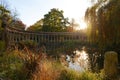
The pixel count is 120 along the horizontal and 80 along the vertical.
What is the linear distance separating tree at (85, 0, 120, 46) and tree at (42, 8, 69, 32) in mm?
24847

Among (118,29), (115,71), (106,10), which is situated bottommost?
(115,71)

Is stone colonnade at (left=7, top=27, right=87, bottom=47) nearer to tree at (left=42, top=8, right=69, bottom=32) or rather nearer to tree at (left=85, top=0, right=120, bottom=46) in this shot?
tree at (left=42, top=8, right=69, bottom=32)

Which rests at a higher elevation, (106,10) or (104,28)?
(106,10)

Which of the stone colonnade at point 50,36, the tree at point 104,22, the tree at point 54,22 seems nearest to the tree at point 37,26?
the tree at point 54,22

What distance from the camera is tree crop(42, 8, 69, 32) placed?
3847 centimetres

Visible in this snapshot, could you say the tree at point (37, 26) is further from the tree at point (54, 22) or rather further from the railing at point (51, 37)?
the railing at point (51, 37)

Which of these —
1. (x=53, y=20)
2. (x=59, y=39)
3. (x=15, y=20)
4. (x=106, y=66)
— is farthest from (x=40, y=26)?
(x=106, y=66)

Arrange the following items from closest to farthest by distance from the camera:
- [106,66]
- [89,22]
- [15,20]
Result: [106,66], [89,22], [15,20]

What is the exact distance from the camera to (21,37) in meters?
26.6

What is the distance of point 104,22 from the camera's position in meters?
12.6

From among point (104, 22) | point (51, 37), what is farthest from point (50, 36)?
point (104, 22)

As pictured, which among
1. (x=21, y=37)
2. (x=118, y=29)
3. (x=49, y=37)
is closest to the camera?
(x=118, y=29)

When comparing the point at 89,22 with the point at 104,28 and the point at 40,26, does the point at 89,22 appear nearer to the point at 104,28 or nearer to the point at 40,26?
the point at 104,28

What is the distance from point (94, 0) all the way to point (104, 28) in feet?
6.24
